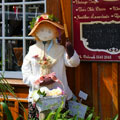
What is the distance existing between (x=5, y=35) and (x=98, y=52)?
1.34 m

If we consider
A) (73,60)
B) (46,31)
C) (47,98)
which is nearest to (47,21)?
(46,31)

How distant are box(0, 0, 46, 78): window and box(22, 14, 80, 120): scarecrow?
23.0 inches

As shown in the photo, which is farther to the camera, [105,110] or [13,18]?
[13,18]

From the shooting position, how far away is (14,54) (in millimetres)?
4230

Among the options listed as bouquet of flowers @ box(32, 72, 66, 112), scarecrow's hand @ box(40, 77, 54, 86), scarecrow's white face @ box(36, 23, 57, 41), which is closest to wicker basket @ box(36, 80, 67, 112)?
bouquet of flowers @ box(32, 72, 66, 112)

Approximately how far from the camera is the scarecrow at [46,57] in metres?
3.40

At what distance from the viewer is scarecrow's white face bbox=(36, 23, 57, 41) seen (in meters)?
3.44

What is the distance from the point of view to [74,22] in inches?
145

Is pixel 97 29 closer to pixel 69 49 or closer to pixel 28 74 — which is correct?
pixel 69 49

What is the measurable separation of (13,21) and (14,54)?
0.43 meters

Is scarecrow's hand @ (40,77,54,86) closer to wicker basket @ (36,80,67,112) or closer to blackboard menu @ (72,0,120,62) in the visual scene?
wicker basket @ (36,80,67,112)

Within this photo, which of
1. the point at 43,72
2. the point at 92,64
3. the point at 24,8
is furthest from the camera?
the point at 24,8

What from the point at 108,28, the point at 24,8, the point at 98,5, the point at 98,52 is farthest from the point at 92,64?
the point at 24,8

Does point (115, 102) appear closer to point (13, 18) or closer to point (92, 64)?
point (92, 64)
